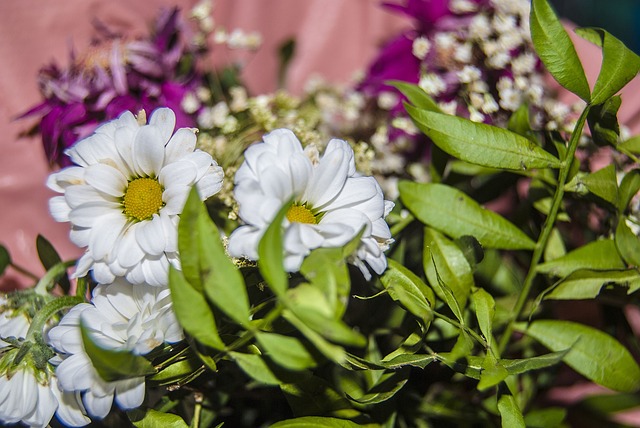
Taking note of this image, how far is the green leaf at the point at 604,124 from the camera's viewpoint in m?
0.36

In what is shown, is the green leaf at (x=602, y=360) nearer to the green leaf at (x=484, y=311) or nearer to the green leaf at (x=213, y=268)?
the green leaf at (x=484, y=311)

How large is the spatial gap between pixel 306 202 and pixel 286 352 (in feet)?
0.28

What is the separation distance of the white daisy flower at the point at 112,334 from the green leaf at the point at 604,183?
252mm

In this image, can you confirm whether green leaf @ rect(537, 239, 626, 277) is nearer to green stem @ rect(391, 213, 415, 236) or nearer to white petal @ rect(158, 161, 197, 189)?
green stem @ rect(391, 213, 415, 236)

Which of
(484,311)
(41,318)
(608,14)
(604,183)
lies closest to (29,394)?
(41,318)

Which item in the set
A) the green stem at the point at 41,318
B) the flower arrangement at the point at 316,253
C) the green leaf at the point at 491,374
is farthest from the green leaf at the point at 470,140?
the green stem at the point at 41,318

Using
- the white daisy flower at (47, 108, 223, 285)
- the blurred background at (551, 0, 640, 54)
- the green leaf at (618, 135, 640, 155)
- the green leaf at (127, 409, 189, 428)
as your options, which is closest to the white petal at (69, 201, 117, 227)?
the white daisy flower at (47, 108, 223, 285)

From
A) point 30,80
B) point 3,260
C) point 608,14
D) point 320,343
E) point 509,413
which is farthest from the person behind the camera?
point 608,14

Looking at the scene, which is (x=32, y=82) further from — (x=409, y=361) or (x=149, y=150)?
(x=409, y=361)

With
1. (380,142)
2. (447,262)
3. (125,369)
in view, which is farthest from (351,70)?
(125,369)

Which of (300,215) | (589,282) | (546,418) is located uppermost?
(300,215)

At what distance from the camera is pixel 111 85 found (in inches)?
19.4

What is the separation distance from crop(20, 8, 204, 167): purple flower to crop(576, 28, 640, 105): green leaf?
29cm

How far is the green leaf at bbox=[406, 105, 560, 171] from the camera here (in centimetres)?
35
